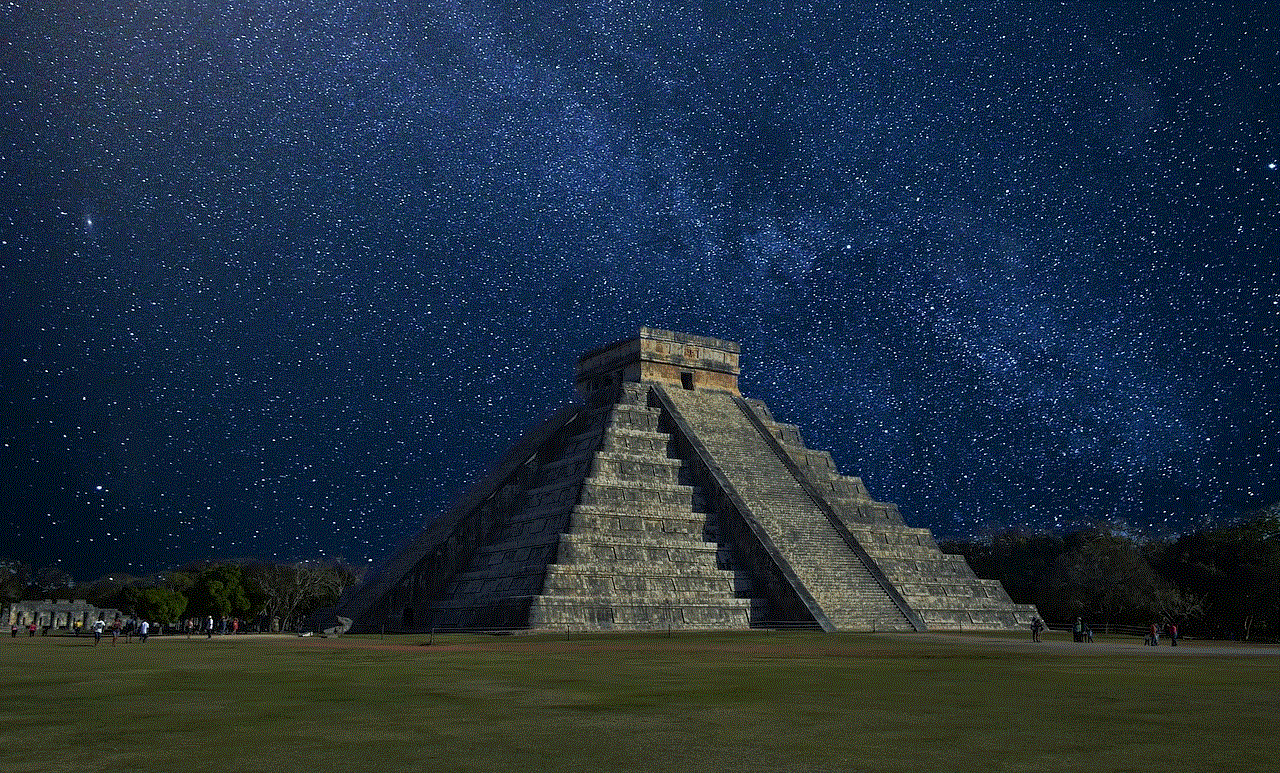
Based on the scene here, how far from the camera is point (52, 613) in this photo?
3708 inches

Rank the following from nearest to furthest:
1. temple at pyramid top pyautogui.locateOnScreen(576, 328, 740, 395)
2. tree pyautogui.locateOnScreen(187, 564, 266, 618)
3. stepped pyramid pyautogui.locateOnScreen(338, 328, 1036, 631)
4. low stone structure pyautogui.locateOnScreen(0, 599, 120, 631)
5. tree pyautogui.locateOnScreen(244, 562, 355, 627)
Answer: stepped pyramid pyautogui.locateOnScreen(338, 328, 1036, 631), temple at pyramid top pyautogui.locateOnScreen(576, 328, 740, 395), tree pyautogui.locateOnScreen(187, 564, 266, 618), tree pyautogui.locateOnScreen(244, 562, 355, 627), low stone structure pyautogui.locateOnScreen(0, 599, 120, 631)

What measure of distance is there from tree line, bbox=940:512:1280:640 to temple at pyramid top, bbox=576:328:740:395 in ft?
83.7

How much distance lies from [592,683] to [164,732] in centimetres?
638

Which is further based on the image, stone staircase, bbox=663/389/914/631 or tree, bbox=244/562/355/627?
tree, bbox=244/562/355/627

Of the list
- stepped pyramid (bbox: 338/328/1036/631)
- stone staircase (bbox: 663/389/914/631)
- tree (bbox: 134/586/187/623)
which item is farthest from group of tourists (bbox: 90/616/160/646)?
stone staircase (bbox: 663/389/914/631)

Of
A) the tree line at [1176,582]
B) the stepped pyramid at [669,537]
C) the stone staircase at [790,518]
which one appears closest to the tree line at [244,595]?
the stepped pyramid at [669,537]

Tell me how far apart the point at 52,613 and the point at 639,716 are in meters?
103

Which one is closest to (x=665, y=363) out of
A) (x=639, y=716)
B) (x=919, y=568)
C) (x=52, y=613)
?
(x=919, y=568)

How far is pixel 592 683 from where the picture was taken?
13.9 meters

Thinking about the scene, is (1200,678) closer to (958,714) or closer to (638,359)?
(958,714)

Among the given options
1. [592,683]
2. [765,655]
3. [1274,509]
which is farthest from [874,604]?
[1274,509]

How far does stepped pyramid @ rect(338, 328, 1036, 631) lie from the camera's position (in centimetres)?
3512

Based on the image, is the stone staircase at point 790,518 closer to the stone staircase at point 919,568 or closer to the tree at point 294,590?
the stone staircase at point 919,568

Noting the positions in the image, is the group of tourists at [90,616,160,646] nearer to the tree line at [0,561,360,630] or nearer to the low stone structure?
the tree line at [0,561,360,630]
